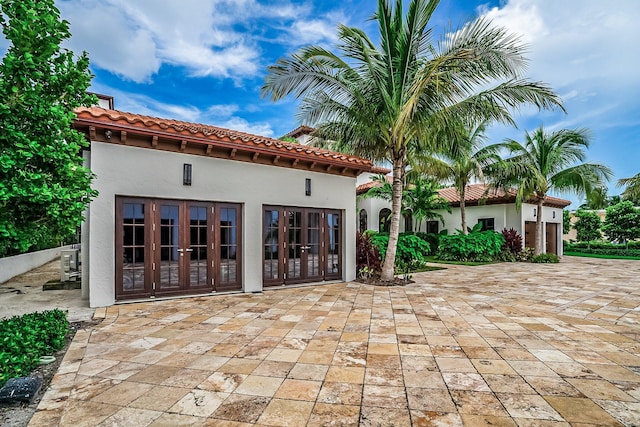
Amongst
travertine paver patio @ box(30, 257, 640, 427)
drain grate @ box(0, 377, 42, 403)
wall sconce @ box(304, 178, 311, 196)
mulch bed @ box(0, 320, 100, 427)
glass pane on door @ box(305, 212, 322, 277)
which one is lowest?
travertine paver patio @ box(30, 257, 640, 427)

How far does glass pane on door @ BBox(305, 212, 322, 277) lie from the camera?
898 cm

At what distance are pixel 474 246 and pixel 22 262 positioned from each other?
19.5 meters

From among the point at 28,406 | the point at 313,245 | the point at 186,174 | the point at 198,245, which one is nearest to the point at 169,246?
the point at 198,245

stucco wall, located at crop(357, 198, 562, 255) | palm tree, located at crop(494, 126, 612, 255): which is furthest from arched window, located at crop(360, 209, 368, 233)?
palm tree, located at crop(494, 126, 612, 255)

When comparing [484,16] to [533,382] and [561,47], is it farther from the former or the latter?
[533,382]

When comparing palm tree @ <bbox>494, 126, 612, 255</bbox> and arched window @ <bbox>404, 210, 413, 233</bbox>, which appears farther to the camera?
arched window @ <bbox>404, 210, 413, 233</bbox>

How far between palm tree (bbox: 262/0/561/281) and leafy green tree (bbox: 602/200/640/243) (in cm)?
2075

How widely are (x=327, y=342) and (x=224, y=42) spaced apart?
419 inches

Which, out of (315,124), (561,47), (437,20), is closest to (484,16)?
(437,20)

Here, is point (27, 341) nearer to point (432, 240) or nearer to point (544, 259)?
point (432, 240)

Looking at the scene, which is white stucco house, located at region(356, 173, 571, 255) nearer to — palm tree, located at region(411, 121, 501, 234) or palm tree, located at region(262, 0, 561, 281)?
palm tree, located at region(411, 121, 501, 234)

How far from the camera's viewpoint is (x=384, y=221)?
62.2ft

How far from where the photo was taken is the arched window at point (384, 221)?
745 inches

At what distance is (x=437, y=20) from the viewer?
784cm
